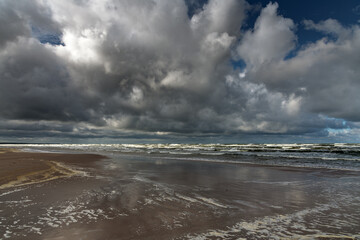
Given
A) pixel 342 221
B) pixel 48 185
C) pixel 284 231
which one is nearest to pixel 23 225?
pixel 48 185

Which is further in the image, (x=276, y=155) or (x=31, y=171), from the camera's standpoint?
(x=276, y=155)

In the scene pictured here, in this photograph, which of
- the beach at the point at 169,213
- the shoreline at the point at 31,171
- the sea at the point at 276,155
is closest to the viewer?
the beach at the point at 169,213

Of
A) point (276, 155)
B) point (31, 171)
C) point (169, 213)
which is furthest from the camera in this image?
point (276, 155)

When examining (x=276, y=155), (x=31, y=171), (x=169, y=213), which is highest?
(x=169, y=213)

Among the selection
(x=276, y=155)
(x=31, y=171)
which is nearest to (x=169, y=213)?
(x=31, y=171)

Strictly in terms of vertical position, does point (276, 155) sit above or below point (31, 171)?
below

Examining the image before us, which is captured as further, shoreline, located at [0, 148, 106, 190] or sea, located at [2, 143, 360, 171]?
sea, located at [2, 143, 360, 171]

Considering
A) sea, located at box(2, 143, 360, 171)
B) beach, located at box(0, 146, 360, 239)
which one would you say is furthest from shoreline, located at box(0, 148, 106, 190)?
sea, located at box(2, 143, 360, 171)

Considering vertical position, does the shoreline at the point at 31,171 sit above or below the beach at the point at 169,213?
below

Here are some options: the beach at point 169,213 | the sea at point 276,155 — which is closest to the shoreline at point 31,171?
the beach at point 169,213

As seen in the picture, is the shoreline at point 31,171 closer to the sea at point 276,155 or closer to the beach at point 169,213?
the beach at point 169,213

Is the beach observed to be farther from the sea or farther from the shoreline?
the sea

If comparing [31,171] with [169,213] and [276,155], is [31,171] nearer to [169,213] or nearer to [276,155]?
[169,213]

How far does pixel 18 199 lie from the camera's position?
7551mm
